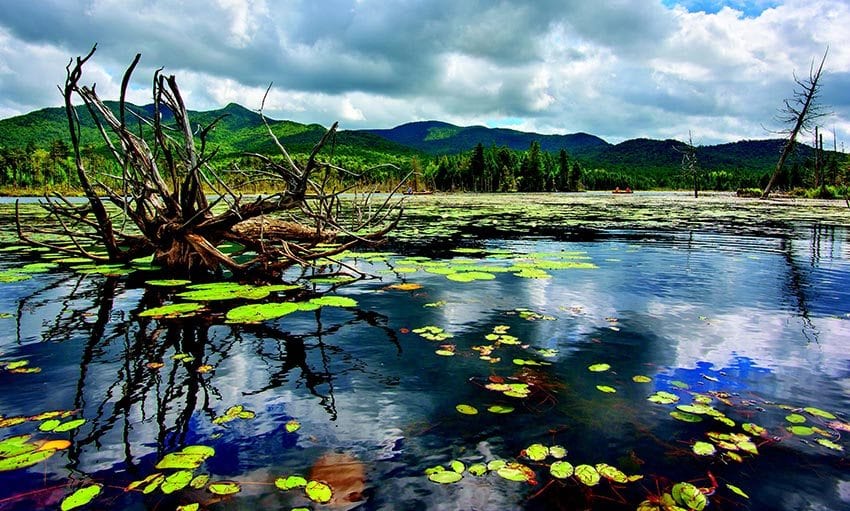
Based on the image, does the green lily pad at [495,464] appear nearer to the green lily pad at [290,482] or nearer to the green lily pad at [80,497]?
the green lily pad at [290,482]

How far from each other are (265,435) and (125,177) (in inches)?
262

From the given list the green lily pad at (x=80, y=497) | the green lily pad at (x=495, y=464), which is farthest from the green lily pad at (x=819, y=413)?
the green lily pad at (x=80, y=497)

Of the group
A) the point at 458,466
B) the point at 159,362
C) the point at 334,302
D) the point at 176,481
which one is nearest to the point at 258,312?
the point at 334,302

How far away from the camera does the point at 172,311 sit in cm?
629

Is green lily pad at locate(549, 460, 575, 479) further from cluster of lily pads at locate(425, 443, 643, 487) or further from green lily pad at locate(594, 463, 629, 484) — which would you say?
green lily pad at locate(594, 463, 629, 484)

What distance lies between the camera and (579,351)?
4.96 m

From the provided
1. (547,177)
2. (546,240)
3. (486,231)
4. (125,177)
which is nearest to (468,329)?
(125,177)

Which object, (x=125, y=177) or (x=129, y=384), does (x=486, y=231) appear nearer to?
(x=125, y=177)

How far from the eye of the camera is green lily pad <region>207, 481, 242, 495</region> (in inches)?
104

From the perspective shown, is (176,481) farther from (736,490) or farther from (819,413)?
(819,413)

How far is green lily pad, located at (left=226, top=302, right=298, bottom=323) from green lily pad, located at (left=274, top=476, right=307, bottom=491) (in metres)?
3.40

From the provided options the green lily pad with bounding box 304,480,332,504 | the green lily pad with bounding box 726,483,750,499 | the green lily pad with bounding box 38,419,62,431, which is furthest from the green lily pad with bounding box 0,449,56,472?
the green lily pad with bounding box 726,483,750,499

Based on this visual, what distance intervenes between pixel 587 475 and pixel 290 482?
6.04 feet

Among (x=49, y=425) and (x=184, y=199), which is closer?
(x=49, y=425)
